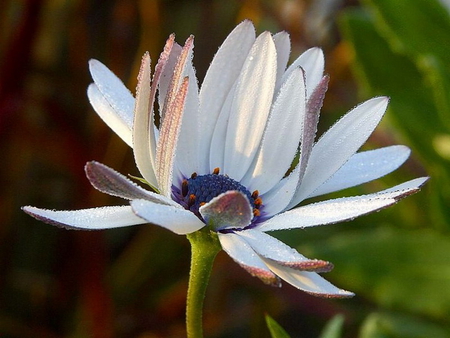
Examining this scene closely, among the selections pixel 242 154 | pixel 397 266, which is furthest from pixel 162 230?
pixel 242 154

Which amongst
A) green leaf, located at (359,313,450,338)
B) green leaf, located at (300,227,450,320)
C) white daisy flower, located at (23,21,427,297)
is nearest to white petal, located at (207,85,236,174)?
white daisy flower, located at (23,21,427,297)

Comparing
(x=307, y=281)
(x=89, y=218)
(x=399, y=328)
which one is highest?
(x=89, y=218)

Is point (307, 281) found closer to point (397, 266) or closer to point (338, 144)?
point (338, 144)

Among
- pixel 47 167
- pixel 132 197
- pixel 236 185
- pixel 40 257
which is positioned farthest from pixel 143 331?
pixel 132 197

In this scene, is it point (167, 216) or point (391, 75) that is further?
point (391, 75)

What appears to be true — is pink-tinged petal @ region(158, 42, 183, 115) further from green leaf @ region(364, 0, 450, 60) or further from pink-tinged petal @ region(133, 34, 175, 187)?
green leaf @ region(364, 0, 450, 60)
